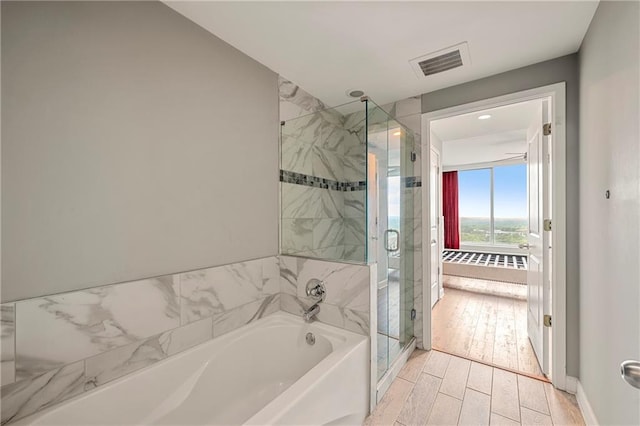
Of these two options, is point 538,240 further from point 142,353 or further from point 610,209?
point 142,353

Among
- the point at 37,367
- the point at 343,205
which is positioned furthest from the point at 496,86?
the point at 37,367

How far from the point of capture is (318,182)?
2551mm

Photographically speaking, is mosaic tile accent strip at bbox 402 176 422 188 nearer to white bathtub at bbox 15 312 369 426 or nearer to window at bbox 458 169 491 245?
white bathtub at bbox 15 312 369 426

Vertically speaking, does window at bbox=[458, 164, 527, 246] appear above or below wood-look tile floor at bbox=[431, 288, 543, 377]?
above

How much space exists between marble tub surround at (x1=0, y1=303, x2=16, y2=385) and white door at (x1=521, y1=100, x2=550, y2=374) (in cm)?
305

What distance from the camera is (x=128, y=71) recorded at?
1286 mm

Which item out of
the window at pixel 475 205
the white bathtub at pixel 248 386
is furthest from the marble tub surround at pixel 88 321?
the window at pixel 475 205

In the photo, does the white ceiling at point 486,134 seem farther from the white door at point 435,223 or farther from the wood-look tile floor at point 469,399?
the wood-look tile floor at point 469,399

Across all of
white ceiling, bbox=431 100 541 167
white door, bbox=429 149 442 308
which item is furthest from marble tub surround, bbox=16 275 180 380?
white door, bbox=429 149 442 308

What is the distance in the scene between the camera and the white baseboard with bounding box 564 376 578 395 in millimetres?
1791

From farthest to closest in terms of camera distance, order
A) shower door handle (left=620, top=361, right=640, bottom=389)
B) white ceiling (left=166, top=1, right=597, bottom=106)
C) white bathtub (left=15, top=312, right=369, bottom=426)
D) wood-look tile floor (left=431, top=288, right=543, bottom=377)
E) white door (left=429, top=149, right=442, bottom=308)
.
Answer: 1. white door (left=429, top=149, right=442, bottom=308)
2. wood-look tile floor (left=431, top=288, right=543, bottom=377)
3. white ceiling (left=166, top=1, right=597, bottom=106)
4. white bathtub (left=15, top=312, right=369, bottom=426)
5. shower door handle (left=620, top=361, right=640, bottom=389)

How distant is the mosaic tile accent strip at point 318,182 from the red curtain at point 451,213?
4919mm

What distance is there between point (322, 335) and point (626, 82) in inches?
77.4

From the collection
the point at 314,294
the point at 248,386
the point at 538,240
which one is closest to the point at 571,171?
the point at 538,240
